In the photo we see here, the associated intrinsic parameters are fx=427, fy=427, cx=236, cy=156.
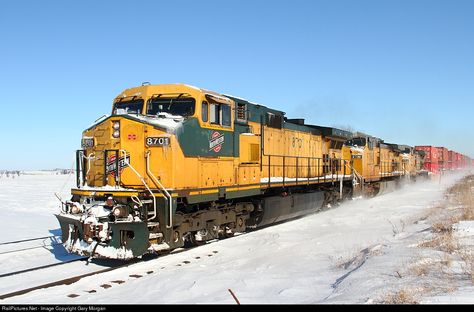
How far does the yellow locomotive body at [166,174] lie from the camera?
8453mm

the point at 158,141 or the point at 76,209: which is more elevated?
the point at 158,141

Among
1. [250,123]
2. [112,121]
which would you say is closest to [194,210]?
[112,121]

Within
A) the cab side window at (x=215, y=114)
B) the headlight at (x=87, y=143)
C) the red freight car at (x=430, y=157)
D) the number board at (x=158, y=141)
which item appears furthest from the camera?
the red freight car at (x=430, y=157)

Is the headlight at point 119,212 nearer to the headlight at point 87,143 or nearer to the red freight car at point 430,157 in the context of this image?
the headlight at point 87,143

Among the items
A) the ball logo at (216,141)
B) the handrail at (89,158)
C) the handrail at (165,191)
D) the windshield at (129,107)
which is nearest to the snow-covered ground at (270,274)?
the handrail at (165,191)

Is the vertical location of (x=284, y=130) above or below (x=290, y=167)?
above

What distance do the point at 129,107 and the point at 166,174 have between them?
2.34 metres

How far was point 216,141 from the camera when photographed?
10.4 m

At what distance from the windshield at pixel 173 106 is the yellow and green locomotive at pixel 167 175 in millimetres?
23

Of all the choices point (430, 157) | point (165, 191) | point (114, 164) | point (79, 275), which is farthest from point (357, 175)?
point (430, 157)

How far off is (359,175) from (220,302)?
19.2 metres

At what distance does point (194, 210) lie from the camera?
10.1m

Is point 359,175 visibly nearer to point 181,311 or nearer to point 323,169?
point 323,169

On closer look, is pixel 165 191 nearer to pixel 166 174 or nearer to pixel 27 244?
pixel 166 174
